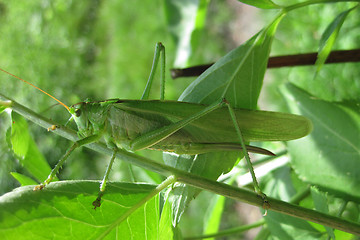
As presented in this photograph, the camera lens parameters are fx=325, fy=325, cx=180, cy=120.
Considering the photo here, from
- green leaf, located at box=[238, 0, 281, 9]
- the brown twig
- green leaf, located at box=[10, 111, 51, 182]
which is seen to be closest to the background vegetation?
the brown twig

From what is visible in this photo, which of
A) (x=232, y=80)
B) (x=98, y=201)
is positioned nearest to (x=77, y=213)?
(x=98, y=201)

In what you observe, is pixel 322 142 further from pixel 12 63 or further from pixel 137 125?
pixel 12 63

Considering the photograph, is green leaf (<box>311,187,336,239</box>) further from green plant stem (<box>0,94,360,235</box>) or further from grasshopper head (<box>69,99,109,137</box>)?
grasshopper head (<box>69,99,109,137</box>)

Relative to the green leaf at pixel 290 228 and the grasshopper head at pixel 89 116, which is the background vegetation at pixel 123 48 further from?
the green leaf at pixel 290 228

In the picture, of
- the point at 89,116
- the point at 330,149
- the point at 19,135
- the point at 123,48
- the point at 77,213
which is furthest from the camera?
the point at 123,48

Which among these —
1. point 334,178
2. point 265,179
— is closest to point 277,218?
point 334,178

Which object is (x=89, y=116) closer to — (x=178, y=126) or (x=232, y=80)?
(x=178, y=126)
